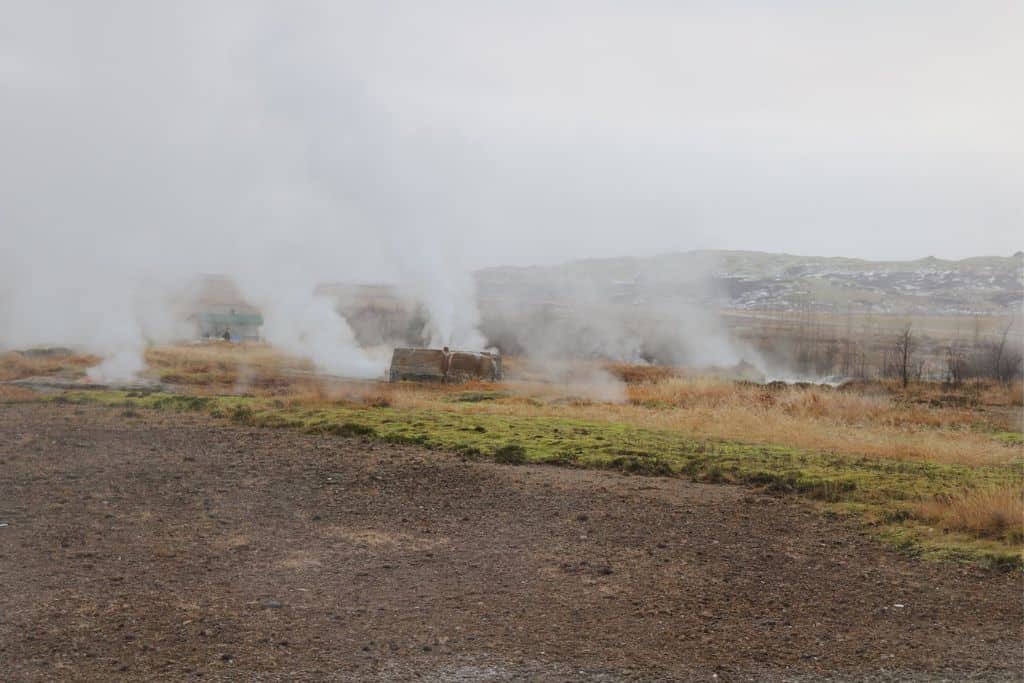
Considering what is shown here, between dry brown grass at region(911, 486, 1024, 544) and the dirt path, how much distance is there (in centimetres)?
127

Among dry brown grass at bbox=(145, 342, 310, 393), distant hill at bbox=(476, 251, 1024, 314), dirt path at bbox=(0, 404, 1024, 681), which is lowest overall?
dirt path at bbox=(0, 404, 1024, 681)

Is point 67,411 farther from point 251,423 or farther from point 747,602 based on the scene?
point 747,602

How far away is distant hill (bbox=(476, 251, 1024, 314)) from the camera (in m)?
118

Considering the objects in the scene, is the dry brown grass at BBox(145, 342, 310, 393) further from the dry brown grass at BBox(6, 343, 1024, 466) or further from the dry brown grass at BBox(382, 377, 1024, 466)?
the dry brown grass at BBox(382, 377, 1024, 466)

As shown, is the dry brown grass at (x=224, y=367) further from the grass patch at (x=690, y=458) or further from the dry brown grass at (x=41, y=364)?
the grass patch at (x=690, y=458)

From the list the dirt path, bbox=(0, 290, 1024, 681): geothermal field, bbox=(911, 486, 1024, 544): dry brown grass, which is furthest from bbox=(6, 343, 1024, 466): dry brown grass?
the dirt path

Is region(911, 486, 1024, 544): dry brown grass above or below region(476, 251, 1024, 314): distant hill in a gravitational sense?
below

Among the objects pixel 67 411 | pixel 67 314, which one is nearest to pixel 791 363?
pixel 67 314

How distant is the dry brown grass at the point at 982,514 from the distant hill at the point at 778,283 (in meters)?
82.5

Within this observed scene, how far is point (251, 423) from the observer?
21391 millimetres

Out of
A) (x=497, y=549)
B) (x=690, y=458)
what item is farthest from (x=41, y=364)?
(x=497, y=549)

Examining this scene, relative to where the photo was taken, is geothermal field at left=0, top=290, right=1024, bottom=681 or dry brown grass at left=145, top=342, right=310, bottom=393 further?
dry brown grass at left=145, top=342, right=310, bottom=393

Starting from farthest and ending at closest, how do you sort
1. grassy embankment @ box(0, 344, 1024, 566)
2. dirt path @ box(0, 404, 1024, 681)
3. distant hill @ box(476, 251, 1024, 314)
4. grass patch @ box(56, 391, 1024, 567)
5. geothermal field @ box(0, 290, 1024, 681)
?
distant hill @ box(476, 251, 1024, 314) < grassy embankment @ box(0, 344, 1024, 566) < grass patch @ box(56, 391, 1024, 567) < geothermal field @ box(0, 290, 1024, 681) < dirt path @ box(0, 404, 1024, 681)

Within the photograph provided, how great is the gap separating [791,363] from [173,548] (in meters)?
53.7
